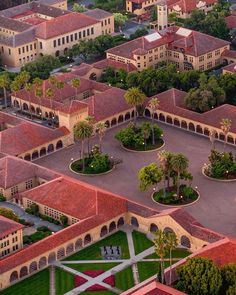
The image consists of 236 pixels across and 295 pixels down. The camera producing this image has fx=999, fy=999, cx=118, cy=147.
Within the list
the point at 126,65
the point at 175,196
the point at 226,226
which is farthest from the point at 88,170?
the point at 126,65

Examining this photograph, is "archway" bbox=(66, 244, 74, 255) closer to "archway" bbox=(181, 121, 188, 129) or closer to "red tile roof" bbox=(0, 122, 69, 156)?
"red tile roof" bbox=(0, 122, 69, 156)

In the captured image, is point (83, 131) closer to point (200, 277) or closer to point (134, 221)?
point (134, 221)

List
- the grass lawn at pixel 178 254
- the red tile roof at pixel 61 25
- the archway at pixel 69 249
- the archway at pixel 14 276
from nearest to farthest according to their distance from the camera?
the archway at pixel 14 276
the grass lawn at pixel 178 254
the archway at pixel 69 249
the red tile roof at pixel 61 25

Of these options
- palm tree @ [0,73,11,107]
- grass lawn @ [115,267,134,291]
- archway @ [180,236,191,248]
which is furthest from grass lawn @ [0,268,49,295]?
palm tree @ [0,73,11,107]

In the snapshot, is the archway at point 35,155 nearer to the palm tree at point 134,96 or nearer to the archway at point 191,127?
the palm tree at point 134,96

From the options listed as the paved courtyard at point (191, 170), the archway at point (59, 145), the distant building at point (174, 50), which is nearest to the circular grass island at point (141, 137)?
the paved courtyard at point (191, 170)
